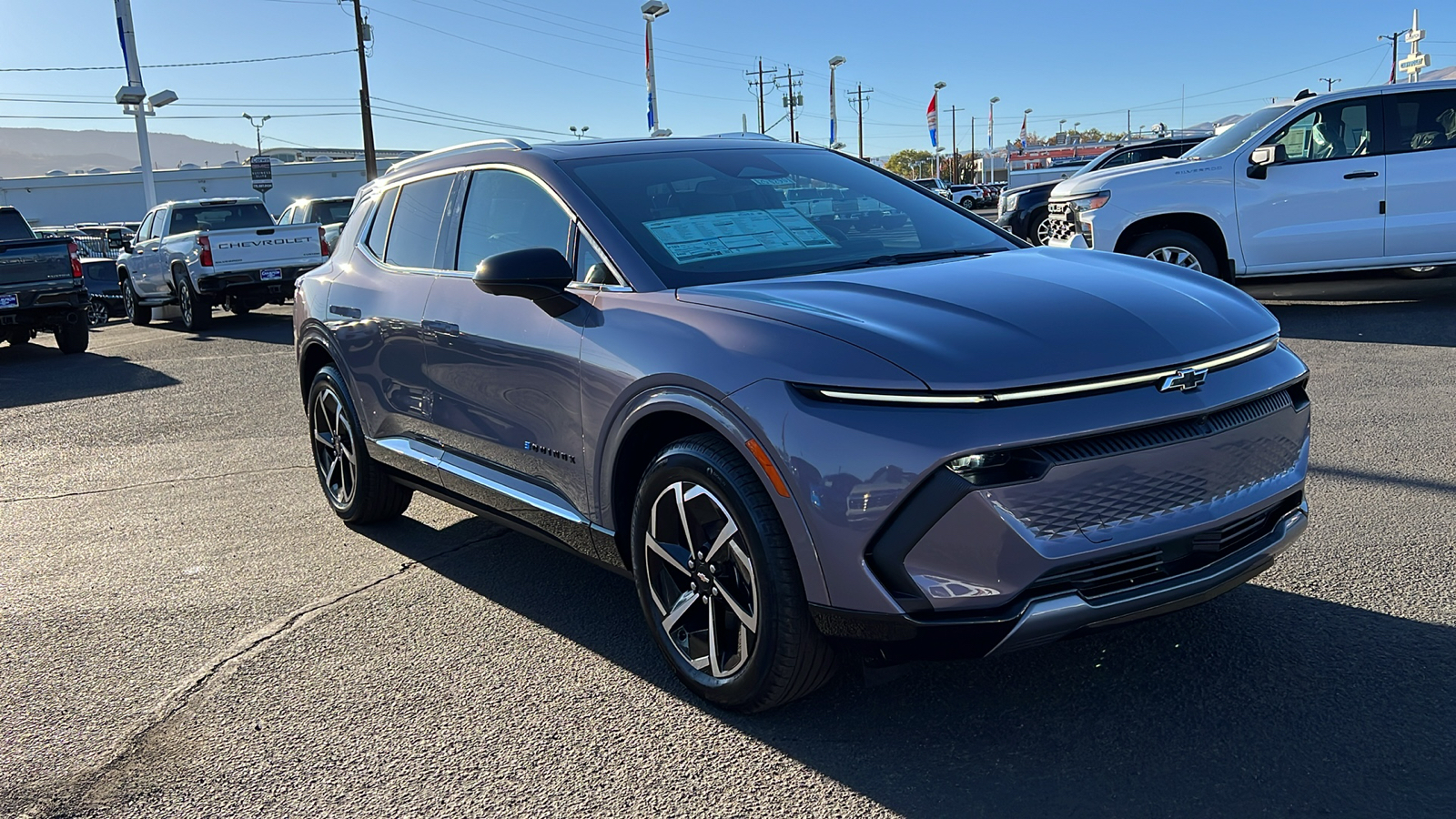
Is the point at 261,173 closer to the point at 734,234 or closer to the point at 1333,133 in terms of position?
the point at 1333,133

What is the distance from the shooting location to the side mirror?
12.0 feet

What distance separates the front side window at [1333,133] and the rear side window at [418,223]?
26.8ft

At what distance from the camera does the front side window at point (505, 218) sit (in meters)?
4.09

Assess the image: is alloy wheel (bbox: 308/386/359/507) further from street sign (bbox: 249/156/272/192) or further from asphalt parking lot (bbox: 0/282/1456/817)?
street sign (bbox: 249/156/272/192)

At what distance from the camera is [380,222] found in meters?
5.37

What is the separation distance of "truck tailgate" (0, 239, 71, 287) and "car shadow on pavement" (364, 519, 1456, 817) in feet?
44.7

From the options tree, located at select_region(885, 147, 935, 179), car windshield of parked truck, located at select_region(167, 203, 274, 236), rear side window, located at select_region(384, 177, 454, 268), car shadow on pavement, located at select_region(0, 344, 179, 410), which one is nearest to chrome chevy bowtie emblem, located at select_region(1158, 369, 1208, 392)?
rear side window, located at select_region(384, 177, 454, 268)

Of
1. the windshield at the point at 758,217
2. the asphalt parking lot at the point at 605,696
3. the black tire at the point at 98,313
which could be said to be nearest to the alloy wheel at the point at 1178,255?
the asphalt parking lot at the point at 605,696

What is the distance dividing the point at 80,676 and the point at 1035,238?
14.3 metres

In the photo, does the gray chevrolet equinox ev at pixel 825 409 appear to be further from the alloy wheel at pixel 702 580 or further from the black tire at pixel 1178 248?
the black tire at pixel 1178 248

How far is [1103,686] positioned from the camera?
335cm

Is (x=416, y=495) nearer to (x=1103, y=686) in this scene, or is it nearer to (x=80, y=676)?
(x=80, y=676)

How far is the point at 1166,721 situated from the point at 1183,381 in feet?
3.09

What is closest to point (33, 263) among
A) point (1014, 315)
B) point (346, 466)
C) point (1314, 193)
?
point (346, 466)
